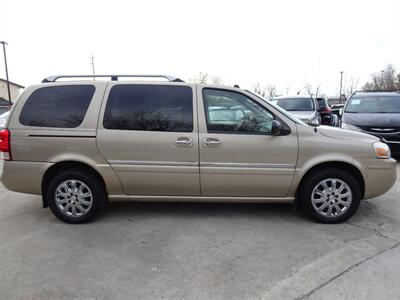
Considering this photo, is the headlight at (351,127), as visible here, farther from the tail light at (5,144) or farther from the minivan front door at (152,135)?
the tail light at (5,144)

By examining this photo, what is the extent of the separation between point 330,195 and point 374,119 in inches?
181

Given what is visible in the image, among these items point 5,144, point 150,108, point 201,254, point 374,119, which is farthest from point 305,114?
Result: point 5,144

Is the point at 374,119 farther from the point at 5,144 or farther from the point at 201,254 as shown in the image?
the point at 5,144

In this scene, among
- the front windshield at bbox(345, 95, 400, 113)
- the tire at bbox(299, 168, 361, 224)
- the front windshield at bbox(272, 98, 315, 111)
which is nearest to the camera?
the tire at bbox(299, 168, 361, 224)

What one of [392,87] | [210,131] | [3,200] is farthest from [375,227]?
[392,87]

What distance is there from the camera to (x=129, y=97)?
3863 millimetres

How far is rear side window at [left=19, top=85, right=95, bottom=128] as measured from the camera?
12.6ft

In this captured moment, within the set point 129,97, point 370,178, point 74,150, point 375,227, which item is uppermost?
point 129,97

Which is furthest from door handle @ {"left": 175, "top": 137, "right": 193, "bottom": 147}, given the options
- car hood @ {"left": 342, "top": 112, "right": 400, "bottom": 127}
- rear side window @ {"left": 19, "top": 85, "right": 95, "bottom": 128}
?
car hood @ {"left": 342, "top": 112, "right": 400, "bottom": 127}

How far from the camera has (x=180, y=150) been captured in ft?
12.3

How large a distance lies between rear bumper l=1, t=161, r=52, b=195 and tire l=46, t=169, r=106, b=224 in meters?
0.16

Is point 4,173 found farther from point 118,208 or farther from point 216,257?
point 216,257

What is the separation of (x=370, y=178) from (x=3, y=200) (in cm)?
540

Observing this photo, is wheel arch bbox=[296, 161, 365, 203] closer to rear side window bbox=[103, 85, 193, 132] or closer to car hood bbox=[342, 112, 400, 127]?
rear side window bbox=[103, 85, 193, 132]
